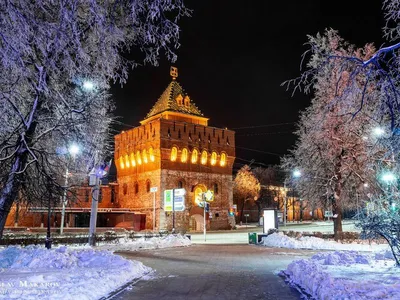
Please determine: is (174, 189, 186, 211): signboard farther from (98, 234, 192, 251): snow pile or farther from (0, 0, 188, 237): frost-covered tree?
(0, 0, 188, 237): frost-covered tree

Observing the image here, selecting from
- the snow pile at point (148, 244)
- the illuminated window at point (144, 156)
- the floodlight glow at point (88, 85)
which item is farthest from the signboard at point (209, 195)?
the floodlight glow at point (88, 85)

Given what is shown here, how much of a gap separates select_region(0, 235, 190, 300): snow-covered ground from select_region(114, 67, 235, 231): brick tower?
3584 centimetres

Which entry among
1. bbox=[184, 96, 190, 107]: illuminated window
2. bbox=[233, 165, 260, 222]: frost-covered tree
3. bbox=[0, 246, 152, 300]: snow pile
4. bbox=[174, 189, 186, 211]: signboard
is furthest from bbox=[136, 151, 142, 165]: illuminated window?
bbox=[0, 246, 152, 300]: snow pile

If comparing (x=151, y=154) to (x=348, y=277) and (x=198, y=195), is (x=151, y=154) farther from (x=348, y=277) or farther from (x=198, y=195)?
(x=348, y=277)

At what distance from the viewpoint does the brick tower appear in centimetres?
5134

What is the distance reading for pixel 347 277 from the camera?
9.47 metres

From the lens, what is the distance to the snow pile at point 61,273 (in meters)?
8.09

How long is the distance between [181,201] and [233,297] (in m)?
26.9

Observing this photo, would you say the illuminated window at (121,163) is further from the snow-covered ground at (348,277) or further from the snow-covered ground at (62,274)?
the snow-covered ground at (348,277)

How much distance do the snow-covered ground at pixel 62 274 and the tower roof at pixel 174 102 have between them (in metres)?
43.6

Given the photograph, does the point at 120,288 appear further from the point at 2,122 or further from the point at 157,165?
the point at 157,165

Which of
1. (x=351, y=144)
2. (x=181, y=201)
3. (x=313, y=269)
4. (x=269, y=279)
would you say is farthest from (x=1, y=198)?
(x=181, y=201)

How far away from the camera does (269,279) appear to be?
1170 cm

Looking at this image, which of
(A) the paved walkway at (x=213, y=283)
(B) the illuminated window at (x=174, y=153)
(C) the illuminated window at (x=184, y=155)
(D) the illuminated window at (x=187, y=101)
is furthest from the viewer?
(D) the illuminated window at (x=187, y=101)
